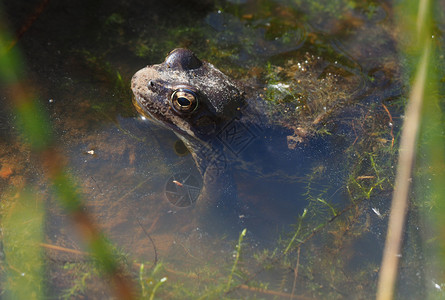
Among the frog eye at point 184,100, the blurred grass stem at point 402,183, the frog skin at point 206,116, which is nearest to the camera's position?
the blurred grass stem at point 402,183

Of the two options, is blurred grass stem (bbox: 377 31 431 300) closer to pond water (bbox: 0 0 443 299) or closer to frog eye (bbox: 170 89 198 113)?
pond water (bbox: 0 0 443 299)

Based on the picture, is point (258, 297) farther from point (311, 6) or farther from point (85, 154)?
point (311, 6)

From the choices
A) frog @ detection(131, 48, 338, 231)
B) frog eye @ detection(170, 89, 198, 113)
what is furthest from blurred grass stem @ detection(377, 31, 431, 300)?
frog eye @ detection(170, 89, 198, 113)

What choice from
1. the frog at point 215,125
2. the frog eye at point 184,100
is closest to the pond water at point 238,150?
the frog at point 215,125

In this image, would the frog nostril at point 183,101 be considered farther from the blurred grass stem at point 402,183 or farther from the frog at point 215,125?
the blurred grass stem at point 402,183

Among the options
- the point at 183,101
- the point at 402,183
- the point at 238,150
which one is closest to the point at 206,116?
the point at 183,101

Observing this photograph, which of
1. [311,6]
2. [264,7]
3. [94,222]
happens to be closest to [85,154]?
[94,222]

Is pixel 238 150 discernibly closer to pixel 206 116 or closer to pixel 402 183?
pixel 206 116
